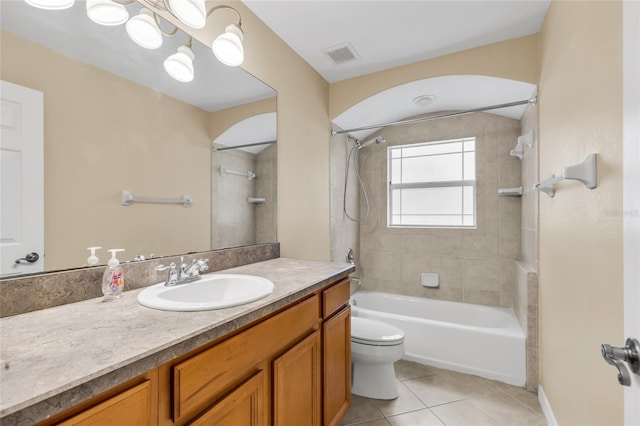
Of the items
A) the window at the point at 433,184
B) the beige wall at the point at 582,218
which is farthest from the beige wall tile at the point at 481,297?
the beige wall at the point at 582,218

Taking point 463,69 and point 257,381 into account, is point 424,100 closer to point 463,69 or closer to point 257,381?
point 463,69

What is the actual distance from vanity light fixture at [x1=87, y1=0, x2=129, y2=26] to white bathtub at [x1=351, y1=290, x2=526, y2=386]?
2443 mm

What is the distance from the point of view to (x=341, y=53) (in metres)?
2.17

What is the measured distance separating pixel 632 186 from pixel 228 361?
1.02 m

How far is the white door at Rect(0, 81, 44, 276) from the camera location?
2.68 feet

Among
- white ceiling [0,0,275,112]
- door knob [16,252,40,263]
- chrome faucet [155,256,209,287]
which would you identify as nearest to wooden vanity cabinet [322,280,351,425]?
chrome faucet [155,256,209,287]

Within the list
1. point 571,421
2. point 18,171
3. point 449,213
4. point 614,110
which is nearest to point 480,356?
point 571,421

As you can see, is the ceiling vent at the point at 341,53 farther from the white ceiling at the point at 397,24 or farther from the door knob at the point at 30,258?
the door knob at the point at 30,258

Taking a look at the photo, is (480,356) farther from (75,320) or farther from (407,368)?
(75,320)

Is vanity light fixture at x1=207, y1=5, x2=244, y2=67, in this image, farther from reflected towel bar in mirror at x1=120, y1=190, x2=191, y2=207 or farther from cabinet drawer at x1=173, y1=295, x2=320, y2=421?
cabinet drawer at x1=173, y1=295, x2=320, y2=421

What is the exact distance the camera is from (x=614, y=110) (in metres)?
0.87

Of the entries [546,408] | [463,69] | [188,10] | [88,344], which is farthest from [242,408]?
[463,69]

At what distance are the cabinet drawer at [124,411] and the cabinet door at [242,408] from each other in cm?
15

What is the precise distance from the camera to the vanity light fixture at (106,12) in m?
1.02
